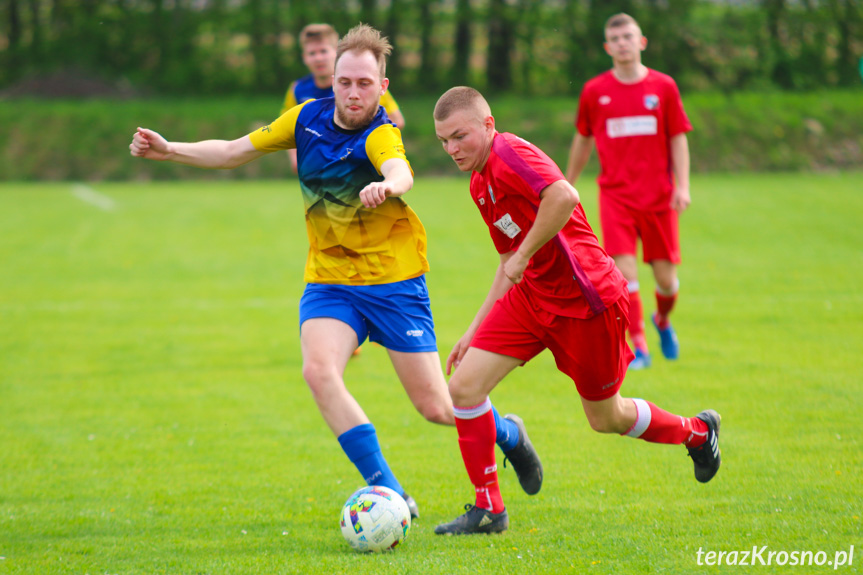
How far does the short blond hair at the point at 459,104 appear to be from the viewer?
13.0 feet

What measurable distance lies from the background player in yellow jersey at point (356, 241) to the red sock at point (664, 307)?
3.62 metres

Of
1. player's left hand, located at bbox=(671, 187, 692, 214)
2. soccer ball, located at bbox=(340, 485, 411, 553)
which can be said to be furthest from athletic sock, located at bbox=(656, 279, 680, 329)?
soccer ball, located at bbox=(340, 485, 411, 553)

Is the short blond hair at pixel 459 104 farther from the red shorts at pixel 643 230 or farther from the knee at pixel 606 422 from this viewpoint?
the red shorts at pixel 643 230

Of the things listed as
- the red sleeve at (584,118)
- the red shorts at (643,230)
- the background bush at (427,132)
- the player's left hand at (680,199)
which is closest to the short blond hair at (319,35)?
the red sleeve at (584,118)

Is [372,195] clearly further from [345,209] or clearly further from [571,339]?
[571,339]

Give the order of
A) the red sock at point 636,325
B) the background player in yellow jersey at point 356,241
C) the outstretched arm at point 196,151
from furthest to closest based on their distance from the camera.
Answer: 1. the red sock at point 636,325
2. the outstretched arm at point 196,151
3. the background player in yellow jersey at point 356,241

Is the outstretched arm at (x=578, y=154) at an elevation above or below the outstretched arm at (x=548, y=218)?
below

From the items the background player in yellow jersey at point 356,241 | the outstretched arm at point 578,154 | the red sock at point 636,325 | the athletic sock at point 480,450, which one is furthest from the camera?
the outstretched arm at point 578,154

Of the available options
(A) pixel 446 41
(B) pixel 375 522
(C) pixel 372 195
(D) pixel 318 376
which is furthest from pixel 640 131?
(A) pixel 446 41

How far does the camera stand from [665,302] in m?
8.05

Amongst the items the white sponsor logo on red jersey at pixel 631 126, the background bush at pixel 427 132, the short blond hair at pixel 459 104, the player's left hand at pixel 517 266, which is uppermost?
the short blond hair at pixel 459 104

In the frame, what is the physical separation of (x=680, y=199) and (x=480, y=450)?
4.10 m

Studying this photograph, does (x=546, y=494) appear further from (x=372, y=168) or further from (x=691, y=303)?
(x=691, y=303)

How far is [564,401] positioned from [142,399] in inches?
133
